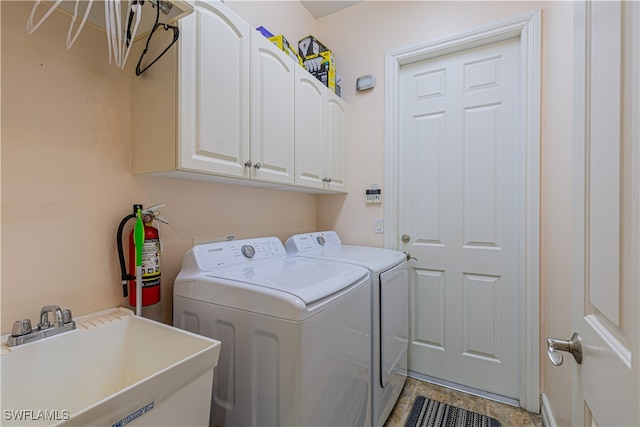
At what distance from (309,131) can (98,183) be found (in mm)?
1188

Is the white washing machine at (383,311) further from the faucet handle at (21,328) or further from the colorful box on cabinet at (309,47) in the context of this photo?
the colorful box on cabinet at (309,47)

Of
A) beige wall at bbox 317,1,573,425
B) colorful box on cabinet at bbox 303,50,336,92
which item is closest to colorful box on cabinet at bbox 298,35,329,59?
colorful box on cabinet at bbox 303,50,336,92

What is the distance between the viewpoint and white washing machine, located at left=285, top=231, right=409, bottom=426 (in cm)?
150

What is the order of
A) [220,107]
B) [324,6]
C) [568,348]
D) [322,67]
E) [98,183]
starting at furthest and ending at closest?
[324,6] → [322,67] → [220,107] → [98,183] → [568,348]

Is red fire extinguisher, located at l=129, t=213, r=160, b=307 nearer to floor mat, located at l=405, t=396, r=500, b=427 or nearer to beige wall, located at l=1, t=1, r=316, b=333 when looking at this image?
beige wall, located at l=1, t=1, r=316, b=333

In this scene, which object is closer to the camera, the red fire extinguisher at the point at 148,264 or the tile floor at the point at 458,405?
the red fire extinguisher at the point at 148,264

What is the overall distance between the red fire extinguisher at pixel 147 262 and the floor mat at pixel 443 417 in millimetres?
1619

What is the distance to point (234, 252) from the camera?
4.89 feet

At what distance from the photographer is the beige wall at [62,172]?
3.06ft

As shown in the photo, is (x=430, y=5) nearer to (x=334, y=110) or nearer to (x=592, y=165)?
(x=334, y=110)

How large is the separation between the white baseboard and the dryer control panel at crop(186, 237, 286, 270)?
69.2 inches

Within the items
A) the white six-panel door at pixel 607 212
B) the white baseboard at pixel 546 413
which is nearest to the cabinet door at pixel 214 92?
the white six-panel door at pixel 607 212

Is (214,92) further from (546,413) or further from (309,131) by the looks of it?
(546,413)

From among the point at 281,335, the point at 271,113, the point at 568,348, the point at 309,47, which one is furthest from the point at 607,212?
the point at 309,47
